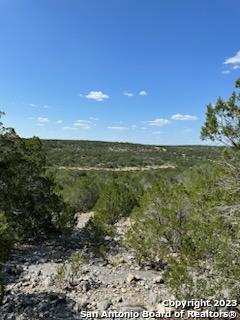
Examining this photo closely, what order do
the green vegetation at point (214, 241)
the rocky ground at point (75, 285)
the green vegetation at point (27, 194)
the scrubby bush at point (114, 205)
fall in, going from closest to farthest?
the green vegetation at point (214, 241), the rocky ground at point (75, 285), the green vegetation at point (27, 194), the scrubby bush at point (114, 205)

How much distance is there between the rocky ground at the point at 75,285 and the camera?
7.11m

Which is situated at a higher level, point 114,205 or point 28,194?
point 28,194

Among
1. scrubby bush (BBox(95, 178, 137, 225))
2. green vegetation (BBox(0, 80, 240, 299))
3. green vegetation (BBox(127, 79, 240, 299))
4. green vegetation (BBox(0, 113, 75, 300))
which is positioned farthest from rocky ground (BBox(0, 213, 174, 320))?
scrubby bush (BBox(95, 178, 137, 225))

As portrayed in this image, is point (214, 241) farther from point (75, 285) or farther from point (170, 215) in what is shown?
point (75, 285)

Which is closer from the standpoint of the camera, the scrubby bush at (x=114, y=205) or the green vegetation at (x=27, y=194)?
the green vegetation at (x=27, y=194)

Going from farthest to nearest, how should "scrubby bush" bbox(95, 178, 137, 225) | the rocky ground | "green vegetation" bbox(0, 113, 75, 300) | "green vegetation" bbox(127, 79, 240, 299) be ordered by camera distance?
"scrubby bush" bbox(95, 178, 137, 225) < "green vegetation" bbox(0, 113, 75, 300) < the rocky ground < "green vegetation" bbox(127, 79, 240, 299)

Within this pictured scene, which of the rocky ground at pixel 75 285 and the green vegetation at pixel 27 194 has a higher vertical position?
the green vegetation at pixel 27 194

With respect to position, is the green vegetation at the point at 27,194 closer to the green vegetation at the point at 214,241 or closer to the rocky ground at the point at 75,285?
the rocky ground at the point at 75,285

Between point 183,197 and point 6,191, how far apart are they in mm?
5318

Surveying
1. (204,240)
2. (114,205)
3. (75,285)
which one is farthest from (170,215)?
(114,205)

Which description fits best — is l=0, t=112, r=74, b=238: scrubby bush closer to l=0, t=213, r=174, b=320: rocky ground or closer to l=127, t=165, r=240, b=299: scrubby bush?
l=0, t=213, r=174, b=320: rocky ground

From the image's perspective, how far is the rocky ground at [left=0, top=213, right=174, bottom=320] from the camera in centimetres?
711

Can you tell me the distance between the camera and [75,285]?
8.20 metres

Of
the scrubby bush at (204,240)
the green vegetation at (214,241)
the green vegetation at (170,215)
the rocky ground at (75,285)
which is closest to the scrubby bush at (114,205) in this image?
the green vegetation at (170,215)
